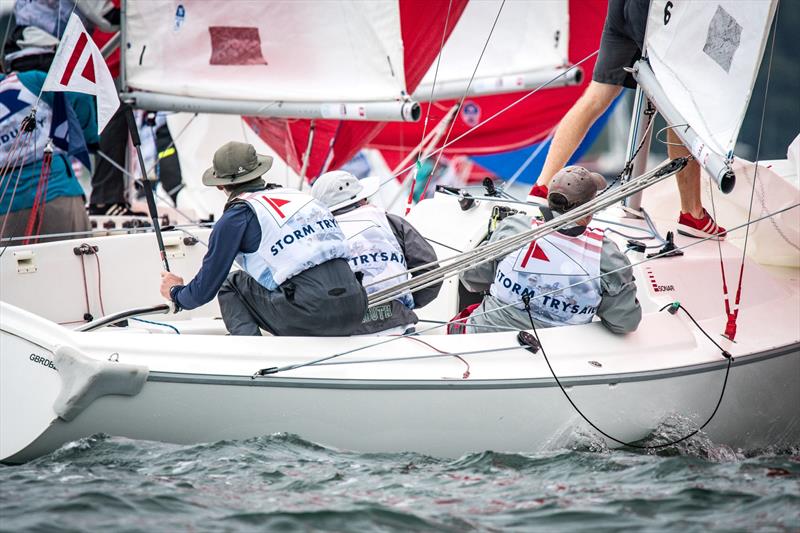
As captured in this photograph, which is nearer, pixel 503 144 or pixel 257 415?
pixel 257 415

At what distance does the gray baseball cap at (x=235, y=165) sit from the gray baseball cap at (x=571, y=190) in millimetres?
984

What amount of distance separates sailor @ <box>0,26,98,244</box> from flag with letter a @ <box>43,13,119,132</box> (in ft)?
2.87

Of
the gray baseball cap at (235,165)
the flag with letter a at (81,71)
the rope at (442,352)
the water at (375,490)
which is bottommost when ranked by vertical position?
the water at (375,490)

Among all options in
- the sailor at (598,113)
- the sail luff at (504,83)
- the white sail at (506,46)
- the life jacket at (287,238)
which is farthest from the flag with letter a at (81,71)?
the sail luff at (504,83)

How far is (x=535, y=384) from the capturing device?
3.59 meters

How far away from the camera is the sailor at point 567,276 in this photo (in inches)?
150

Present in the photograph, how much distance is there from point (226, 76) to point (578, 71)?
325 cm

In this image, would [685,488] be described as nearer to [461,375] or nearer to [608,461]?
[608,461]

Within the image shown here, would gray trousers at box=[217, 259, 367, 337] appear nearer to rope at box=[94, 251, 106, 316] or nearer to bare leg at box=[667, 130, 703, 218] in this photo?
rope at box=[94, 251, 106, 316]

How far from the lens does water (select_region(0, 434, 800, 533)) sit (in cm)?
285


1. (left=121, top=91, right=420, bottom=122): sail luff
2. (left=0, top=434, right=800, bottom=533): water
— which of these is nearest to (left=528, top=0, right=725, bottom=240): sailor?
(left=121, top=91, right=420, bottom=122): sail luff

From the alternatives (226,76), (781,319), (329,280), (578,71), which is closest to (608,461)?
(329,280)

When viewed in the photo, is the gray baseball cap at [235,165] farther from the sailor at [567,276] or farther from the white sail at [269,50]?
the white sail at [269,50]

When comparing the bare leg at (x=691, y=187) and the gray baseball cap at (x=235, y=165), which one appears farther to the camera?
the bare leg at (x=691, y=187)
